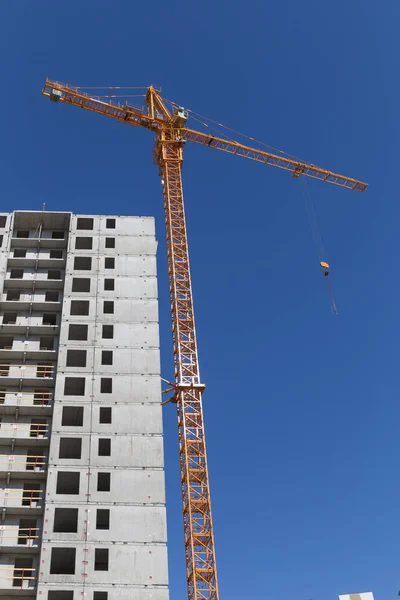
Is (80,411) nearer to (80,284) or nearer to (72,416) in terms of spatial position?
(72,416)

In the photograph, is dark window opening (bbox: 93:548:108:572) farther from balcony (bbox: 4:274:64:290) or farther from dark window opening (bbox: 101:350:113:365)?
balcony (bbox: 4:274:64:290)

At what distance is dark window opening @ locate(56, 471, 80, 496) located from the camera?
181ft

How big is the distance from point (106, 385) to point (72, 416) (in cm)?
382

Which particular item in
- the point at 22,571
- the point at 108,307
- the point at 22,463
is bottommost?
the point at 22,571

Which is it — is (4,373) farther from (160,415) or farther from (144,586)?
(144,586)

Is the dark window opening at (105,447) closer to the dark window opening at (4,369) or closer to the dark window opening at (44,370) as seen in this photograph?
the dark window opening at (44,370)

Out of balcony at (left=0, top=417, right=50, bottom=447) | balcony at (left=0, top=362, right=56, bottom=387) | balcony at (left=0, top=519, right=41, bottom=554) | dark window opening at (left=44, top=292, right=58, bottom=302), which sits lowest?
balcony at (left=0, top=519, right=41, bottom=554)

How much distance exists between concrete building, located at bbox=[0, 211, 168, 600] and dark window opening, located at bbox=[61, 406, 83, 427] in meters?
0.08

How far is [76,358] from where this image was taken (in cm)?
6191

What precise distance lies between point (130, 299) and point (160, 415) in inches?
471

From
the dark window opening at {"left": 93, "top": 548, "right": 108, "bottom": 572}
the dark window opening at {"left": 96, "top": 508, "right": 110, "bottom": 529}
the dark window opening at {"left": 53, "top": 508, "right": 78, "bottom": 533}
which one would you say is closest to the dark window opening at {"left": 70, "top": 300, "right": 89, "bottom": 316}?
the dark window opening at {"left": 53, "top": 508, "right": 78, "bottom": 533}

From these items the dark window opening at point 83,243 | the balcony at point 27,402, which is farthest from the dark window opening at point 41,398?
the dark window opening at point 83,243

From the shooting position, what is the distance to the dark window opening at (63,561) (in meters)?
51.7

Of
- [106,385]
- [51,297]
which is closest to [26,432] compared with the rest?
[106,385]
